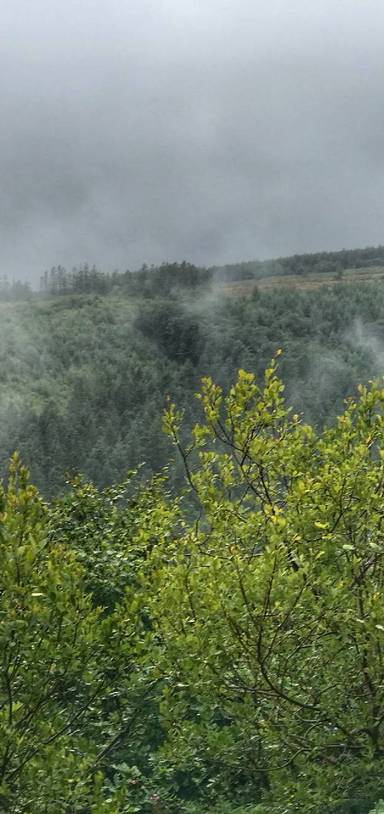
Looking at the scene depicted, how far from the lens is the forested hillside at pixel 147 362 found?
113 metres

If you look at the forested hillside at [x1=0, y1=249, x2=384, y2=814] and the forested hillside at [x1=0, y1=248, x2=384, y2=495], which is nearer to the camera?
the forested hillside at [x1=0, y1=249, x2=384, y2=814]

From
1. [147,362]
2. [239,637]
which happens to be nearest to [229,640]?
[239,637]

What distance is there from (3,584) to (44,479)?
94329 mm

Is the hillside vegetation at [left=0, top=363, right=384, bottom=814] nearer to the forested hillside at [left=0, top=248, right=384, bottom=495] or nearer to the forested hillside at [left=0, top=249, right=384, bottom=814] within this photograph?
the forested hillside at [left=0, top=249, right=384, bottom=814]

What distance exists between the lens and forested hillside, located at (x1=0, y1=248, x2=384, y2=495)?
113 metres

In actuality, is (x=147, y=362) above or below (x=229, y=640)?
above

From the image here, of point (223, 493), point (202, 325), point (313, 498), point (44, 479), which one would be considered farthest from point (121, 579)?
point (202, 325)

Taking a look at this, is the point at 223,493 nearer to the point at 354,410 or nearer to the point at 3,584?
the point at 354,410

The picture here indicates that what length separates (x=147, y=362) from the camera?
16300 centimetres

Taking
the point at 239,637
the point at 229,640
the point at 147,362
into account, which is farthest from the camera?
the point at 147,362

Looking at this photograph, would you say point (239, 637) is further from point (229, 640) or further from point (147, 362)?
point (147, 362)

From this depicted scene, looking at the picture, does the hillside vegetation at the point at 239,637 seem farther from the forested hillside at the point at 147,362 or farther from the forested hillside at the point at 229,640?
the forested hillside at the point at 147,362

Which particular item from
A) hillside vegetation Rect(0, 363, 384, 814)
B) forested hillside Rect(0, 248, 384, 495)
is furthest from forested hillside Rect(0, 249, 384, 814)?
forested hillside Rect(0, 248, 384, 495)

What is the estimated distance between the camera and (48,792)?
298 inches
